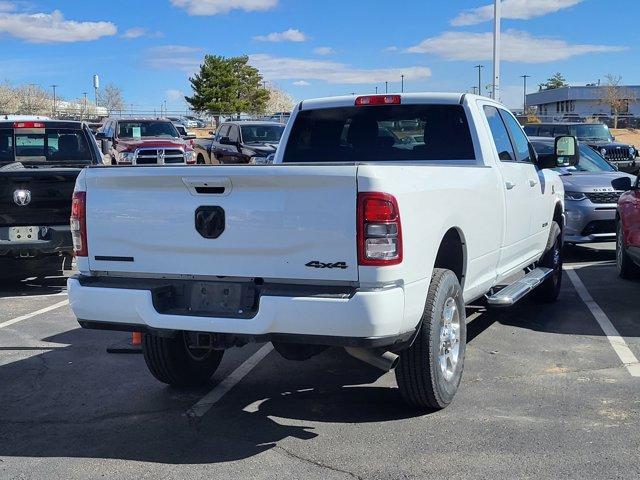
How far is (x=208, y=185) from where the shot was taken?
4.51m

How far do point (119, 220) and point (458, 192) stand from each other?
85.5 inches

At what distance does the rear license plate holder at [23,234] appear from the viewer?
28.8 ft

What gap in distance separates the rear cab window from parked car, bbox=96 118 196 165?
11.7 m

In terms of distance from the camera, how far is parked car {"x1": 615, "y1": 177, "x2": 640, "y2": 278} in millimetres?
8680

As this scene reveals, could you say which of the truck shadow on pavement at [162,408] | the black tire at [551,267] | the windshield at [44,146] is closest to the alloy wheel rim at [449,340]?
the truck shadow on pavement at [162,408]

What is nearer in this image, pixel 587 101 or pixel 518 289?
pixel 518 289

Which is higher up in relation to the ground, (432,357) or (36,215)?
(36,215)

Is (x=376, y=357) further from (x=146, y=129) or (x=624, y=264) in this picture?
(x=146, y=129)

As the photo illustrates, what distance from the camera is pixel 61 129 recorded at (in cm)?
1077

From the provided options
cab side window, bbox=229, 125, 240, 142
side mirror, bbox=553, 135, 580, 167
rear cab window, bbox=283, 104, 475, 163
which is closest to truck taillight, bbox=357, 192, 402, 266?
rear cab window, bbox=283, 104, 475, 163

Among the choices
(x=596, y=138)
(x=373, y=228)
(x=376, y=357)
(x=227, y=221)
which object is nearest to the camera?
(x=373, y=228)

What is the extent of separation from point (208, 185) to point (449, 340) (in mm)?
1894

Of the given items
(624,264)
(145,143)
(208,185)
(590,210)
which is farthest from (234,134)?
(208,185)

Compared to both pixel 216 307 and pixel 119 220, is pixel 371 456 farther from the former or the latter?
pixel 119 220
